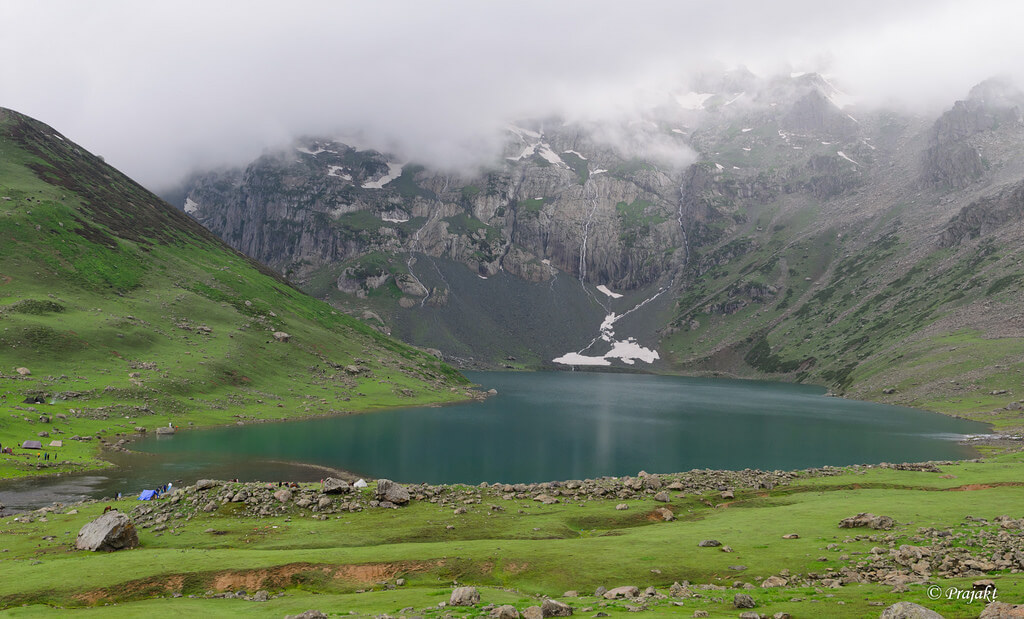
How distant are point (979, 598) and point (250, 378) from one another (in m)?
140

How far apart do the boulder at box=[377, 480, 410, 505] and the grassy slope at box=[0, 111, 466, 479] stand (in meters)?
48.7

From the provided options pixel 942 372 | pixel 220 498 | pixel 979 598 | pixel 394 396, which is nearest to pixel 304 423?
pixel 394 396

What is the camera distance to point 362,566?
3047 centimetres

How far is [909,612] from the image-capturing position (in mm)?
16172

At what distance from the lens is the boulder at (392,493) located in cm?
4522

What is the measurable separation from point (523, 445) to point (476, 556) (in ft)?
224

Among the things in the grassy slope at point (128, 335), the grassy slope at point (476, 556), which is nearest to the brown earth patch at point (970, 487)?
the grassy slope at point (476, 556)

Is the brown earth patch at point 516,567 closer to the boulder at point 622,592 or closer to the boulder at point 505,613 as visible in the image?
the boulder at point 622,592

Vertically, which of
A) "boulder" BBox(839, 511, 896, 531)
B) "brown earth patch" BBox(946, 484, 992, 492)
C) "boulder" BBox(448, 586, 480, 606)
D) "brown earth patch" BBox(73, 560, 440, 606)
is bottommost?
"brown earth patch" BBox(73, 560, 440, 606)

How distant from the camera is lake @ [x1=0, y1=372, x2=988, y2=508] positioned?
74.1 m

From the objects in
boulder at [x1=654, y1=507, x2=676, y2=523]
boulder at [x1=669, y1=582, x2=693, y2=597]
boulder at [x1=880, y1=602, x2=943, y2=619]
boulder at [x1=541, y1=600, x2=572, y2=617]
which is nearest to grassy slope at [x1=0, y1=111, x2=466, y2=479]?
boulder at [x1=654, y1=507, x2=676, y2=523]

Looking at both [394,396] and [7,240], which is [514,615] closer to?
[394,396]

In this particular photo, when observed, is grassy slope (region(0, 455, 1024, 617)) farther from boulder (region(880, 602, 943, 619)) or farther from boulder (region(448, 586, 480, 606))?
boulder (region(880, 602, 943, 619))

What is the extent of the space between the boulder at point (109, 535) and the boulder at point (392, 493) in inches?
654
